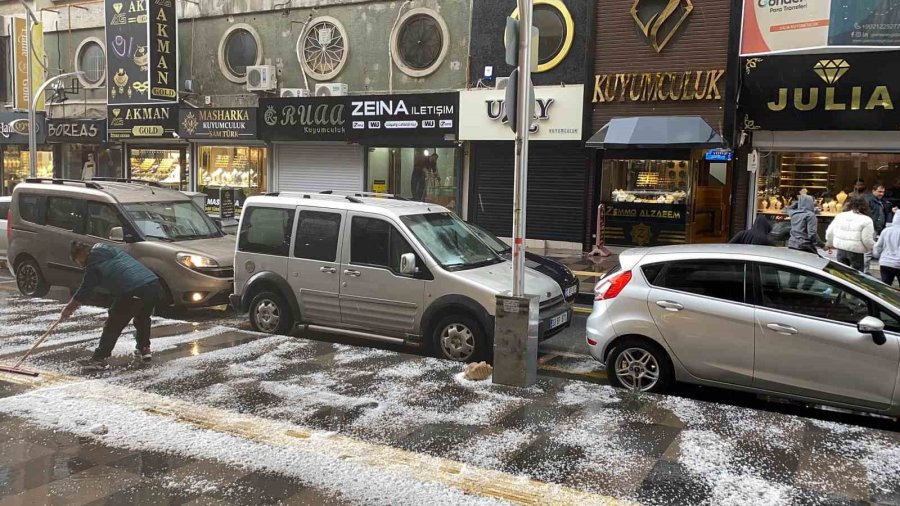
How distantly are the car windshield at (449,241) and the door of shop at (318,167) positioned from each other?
466 inches

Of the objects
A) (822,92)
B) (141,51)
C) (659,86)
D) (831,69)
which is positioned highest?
(141,51)

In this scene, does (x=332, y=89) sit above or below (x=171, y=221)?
above

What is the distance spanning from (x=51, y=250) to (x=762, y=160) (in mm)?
13764

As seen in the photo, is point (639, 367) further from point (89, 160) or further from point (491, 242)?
point (89, 160)

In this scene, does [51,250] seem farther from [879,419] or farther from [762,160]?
[762,160]

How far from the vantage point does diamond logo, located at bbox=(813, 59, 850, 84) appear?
14.0 metres

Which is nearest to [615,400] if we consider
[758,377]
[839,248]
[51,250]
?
[758,377]

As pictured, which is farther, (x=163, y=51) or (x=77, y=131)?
(x=77, y=131)

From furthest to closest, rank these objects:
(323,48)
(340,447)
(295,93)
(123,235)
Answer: (323,48) < (295,93) < (123,235) < (340,447)

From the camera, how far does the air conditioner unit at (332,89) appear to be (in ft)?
64.8

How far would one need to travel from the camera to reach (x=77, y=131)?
2355 cm

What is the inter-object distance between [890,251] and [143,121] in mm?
20301

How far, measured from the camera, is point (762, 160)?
15664 mm

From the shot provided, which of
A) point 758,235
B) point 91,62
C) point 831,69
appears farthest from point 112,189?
point 91,62
